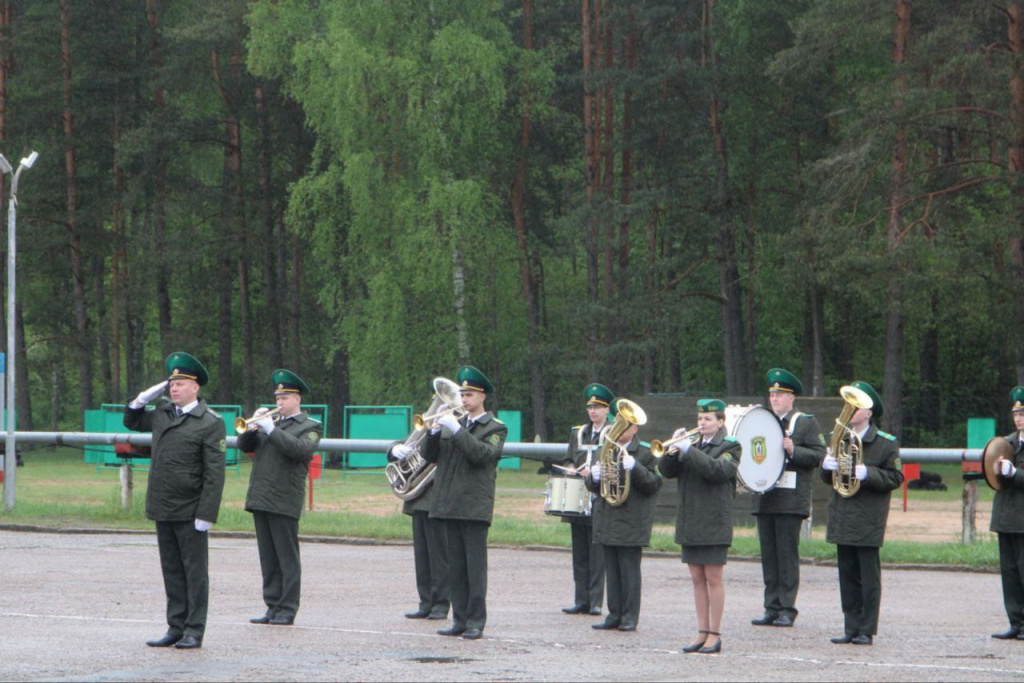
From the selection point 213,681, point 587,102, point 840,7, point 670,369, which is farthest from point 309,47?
point 213,681

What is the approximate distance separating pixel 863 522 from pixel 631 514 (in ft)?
5.88

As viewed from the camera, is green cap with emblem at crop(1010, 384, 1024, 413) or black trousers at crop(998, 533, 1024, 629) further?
green cap with emblem at crop(1010, 384, 1024, 413)

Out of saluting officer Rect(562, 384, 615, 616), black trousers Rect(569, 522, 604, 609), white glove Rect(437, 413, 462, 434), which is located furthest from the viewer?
black trousers Rect(569, 522, 604, 609)

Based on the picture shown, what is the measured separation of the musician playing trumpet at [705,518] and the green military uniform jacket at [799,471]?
2.14 meters

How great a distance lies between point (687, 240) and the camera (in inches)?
2028

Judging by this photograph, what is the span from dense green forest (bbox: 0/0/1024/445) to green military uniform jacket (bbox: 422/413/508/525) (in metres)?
26.0

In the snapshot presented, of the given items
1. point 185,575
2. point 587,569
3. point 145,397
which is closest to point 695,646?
point 587,569

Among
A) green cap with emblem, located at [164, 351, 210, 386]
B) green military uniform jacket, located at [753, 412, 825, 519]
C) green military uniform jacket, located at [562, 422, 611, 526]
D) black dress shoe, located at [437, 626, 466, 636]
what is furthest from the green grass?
green cap with emblem, located at [164, 351, 210, 386]

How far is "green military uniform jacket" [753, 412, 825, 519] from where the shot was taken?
13844 millimetres

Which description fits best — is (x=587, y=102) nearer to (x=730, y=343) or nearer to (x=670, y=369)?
(x=730, y=343)

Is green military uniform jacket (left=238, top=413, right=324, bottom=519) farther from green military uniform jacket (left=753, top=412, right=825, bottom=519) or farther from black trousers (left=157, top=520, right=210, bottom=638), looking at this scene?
green military uniform jacket (left=753, top=412, right=825, bottom=519)

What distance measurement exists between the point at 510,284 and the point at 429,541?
1583 inches

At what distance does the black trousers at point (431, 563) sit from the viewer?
43.5ft

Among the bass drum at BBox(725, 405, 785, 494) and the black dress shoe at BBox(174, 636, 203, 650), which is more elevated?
the bass drum at BBox(725, 405, 785, 494)
